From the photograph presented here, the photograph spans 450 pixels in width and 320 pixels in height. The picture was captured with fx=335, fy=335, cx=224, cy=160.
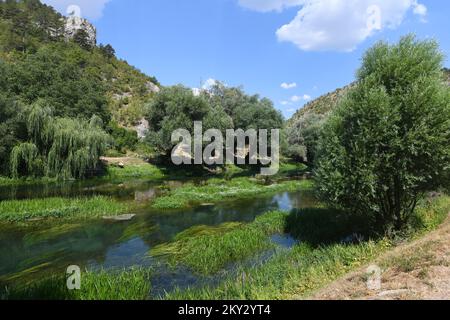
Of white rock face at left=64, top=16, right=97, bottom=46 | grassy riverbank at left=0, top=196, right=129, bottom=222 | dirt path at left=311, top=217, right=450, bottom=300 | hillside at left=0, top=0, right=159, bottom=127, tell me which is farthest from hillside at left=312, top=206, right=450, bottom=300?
white rock face at left=64, top=16, right=97, bottom=46

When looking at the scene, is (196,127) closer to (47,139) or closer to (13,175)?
(47,139)

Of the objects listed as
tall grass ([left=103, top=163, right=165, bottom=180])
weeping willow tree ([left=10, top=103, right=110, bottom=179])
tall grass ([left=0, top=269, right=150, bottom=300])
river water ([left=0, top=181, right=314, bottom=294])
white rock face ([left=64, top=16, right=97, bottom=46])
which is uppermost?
white rock face ([left=64, top=16, right=97, bottom=46])

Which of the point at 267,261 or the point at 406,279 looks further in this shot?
the point at 267,261

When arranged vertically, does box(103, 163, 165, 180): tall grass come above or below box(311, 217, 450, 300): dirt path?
above

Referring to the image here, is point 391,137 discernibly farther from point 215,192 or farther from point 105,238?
point 215,192

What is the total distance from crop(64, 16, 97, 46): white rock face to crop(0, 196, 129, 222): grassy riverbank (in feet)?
300

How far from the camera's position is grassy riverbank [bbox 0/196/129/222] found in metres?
20.7

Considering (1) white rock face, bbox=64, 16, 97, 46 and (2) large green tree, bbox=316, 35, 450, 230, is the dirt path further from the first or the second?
(1) white rock face, bbox=64, 16, 97, 46

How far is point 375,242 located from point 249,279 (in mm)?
6416

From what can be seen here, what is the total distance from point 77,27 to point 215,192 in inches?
3739

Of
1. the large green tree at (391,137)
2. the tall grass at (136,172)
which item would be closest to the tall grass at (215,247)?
the large green tree at (391,137)

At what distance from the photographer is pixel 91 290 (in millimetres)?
10023

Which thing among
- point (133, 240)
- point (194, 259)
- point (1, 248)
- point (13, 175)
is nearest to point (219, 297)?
point (194, 259)

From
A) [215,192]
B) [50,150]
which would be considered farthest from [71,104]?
[215,192]
